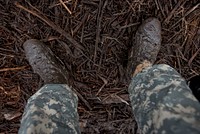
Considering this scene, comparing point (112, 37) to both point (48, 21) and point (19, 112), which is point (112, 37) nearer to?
point (48, 21)

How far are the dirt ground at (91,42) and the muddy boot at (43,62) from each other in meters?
0.06

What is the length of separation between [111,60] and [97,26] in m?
0.17

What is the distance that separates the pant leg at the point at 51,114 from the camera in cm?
92

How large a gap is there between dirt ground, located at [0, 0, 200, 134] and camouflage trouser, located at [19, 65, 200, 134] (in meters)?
0.35

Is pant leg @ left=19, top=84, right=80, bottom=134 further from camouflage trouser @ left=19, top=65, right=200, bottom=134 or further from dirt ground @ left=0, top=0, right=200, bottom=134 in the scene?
dirt ground @ left=0, top=0, right=200, bottom=134

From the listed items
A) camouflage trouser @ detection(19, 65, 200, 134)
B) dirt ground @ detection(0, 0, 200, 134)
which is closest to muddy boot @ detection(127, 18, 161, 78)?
dirt ground @ detection(0, 0, 200, 134)

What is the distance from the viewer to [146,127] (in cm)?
91

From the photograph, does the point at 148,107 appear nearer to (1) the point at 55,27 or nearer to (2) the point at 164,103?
(2) the point at 164,103

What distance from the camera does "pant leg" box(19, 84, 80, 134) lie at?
92 cm

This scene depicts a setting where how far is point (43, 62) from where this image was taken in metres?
1.33

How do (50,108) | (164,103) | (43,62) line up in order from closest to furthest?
(164,103) < (50,108) < (43,62)

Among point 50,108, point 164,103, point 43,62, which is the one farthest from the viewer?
point 43,62

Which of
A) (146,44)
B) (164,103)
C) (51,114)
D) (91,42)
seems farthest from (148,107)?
(91,42)

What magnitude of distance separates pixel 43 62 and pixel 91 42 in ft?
0.73
